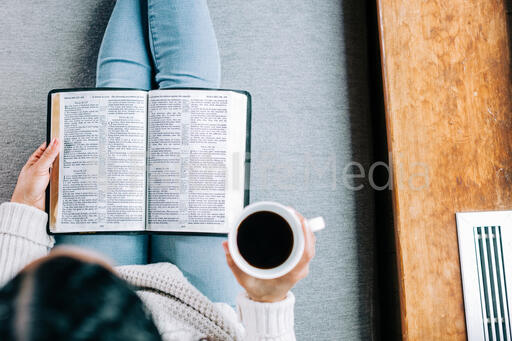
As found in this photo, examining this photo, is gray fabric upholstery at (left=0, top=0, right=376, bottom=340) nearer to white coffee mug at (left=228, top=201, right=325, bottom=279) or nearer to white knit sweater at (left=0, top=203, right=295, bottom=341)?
white knit sweater at (left=0, top=203, right=295, bottom=341)

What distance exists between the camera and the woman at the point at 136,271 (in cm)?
33

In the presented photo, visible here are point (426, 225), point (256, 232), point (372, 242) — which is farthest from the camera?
point (372, 242)

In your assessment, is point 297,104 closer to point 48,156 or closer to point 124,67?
point 124,67

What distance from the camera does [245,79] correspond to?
0.87 m

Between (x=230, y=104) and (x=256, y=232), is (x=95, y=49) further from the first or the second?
(x=256, y=232)

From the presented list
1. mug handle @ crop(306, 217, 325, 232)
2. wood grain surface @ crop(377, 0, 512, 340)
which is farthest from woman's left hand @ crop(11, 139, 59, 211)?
wood grain surface @ crop(377, 0, 512, 340)

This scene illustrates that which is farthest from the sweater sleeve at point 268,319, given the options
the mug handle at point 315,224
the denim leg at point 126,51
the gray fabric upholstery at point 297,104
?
the denim leg at point 126,51

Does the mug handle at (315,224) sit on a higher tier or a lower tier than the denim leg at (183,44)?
lower

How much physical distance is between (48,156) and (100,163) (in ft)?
0.35

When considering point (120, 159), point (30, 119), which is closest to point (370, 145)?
point (120, 159)

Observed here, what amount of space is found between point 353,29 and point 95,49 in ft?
2.31

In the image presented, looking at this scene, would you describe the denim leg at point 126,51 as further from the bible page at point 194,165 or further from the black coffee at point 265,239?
the black coffee at point 265,239

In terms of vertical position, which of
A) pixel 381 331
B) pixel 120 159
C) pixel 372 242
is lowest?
pixel 381 331

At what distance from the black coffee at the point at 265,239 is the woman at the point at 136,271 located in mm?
43
